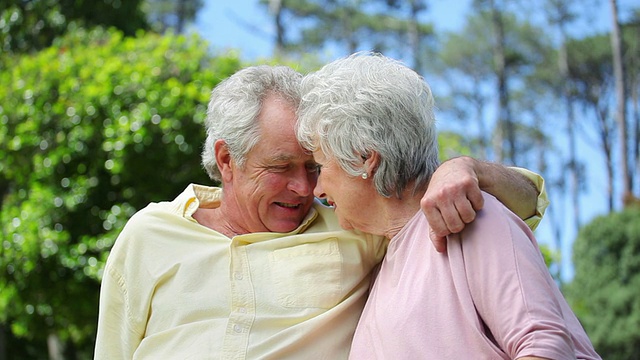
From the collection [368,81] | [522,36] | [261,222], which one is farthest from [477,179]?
[522,36]

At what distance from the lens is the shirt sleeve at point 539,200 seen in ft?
7.50

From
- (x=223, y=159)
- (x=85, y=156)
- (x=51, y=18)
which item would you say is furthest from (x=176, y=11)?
(x=223, y=159)

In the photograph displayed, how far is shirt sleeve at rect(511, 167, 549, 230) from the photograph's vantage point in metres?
2.29

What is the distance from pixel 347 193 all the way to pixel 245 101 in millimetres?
454

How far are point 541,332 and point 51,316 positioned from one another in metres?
6.24

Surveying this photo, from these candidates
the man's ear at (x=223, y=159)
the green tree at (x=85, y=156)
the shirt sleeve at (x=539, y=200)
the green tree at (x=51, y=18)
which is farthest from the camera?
the green tree at (x=51, y=18)

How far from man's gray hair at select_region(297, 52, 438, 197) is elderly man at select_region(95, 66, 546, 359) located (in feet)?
0.71

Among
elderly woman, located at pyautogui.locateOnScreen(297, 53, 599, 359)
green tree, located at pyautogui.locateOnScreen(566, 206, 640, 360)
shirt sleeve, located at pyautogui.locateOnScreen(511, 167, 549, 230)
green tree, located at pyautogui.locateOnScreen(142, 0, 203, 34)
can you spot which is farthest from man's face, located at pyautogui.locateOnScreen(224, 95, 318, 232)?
green tree, located at pyautogui.locateOnScreen(142, 0, 203, 34)

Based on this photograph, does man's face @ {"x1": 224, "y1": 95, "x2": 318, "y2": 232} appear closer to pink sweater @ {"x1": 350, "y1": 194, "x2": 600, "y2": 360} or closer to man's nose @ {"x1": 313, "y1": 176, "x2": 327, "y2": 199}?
man's nose @ {"x1": 313, "y1": 176, "x2": 327, "y2": 199}

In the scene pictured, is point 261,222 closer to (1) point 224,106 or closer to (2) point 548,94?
(1) point 224,106

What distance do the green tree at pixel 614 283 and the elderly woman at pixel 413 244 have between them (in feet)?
38.1

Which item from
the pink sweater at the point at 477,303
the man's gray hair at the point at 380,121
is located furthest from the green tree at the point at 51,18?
the pink sweater at the point at 477,303

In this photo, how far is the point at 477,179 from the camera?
2053 mm

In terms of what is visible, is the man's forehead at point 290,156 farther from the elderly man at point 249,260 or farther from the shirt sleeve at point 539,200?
the shirt sleeve at point 539,200
